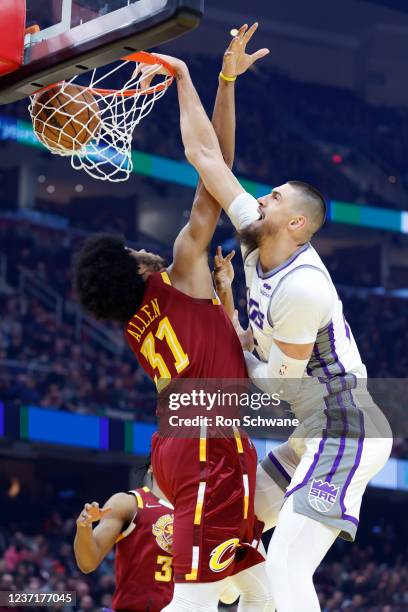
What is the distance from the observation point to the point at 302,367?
4289 mm

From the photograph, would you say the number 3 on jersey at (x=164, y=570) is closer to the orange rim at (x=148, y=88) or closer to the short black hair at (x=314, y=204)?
the short black hair at (x=314, y=204)

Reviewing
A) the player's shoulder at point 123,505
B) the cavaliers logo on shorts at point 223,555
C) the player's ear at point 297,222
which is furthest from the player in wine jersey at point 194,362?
the player's shoulder at point 123,505

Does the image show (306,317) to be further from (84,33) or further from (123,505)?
(123,505)

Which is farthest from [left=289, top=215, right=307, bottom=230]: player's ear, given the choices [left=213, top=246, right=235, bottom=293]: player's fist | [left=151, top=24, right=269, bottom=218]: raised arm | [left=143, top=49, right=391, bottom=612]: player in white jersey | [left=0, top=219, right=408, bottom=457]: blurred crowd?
[left=0, top=219, right=408, bottom=457]: blurred crowd

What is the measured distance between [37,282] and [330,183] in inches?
346

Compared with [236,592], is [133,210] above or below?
below

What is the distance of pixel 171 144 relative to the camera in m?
22.9

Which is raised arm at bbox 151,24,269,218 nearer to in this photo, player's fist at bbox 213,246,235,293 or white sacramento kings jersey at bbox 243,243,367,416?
white sacramento kings jersey at bbox 243,243,367,416

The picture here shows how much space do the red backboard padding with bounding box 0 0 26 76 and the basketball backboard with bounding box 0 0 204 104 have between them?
0.09 ft

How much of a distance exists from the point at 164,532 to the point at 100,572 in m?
11.1

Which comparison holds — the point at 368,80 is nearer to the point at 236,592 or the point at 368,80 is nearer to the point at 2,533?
the point at 2,533

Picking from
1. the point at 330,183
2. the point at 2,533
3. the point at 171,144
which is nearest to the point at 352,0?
the point at 330,183

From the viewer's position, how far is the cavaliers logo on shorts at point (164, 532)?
5098 mm

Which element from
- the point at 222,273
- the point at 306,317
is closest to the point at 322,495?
the point at 306,317
